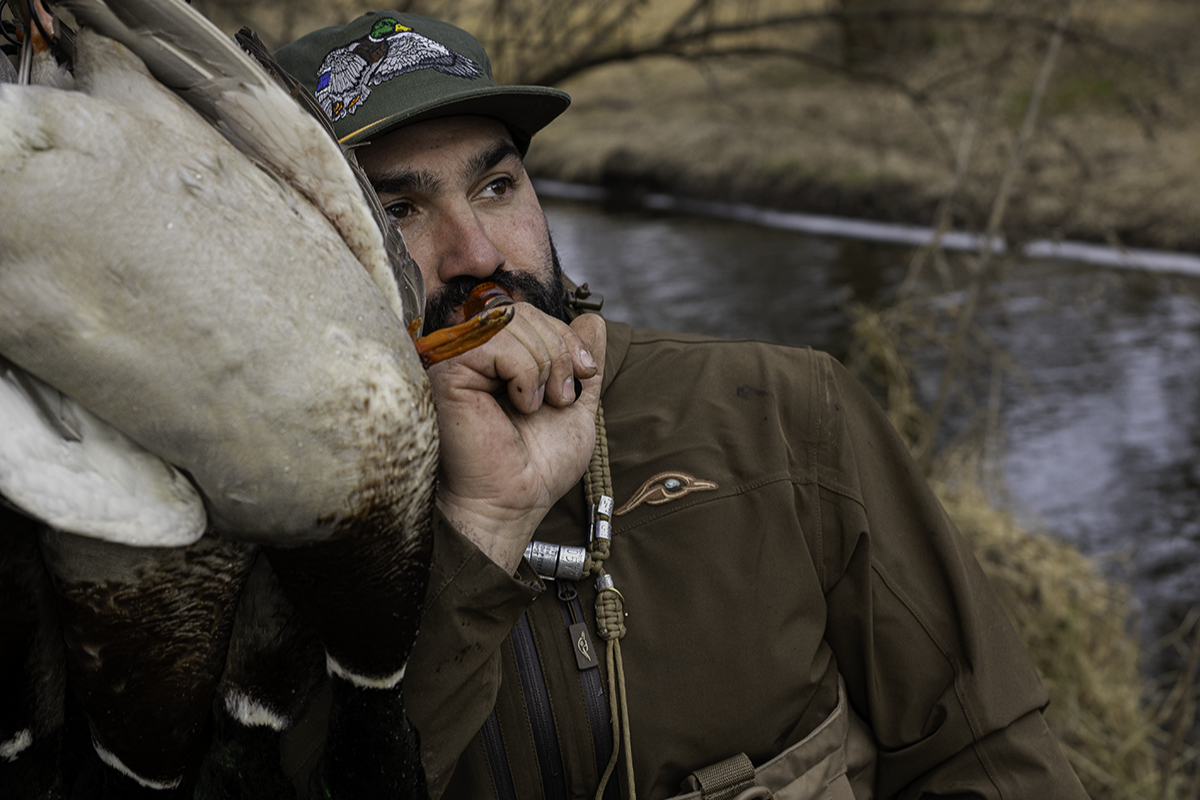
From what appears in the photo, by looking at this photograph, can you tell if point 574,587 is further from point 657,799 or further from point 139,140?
point 139,140

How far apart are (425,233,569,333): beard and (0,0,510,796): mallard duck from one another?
0.56 meters

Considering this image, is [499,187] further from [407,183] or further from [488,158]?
[407,183]

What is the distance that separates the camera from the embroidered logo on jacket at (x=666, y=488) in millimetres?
1725

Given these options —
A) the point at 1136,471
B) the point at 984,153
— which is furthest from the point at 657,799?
the point at 984,153

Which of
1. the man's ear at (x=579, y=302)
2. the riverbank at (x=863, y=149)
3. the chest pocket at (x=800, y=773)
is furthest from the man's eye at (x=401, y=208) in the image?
the riverbank at (x=863, y=149)

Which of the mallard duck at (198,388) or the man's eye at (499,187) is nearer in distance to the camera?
the mallard duck at (198,388)

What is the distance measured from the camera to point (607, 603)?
160 centimetres

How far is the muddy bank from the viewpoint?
9.95 meters

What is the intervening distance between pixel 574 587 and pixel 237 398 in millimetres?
856

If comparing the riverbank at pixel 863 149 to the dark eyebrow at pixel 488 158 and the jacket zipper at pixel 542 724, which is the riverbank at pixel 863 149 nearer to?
Result: the dark eyebrow at pixel 488 158

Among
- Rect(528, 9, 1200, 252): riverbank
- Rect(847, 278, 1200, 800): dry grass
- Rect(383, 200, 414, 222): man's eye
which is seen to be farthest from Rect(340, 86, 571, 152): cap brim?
Rect(528, 9, 1200, 252): riverbank

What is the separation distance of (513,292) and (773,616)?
77 cm

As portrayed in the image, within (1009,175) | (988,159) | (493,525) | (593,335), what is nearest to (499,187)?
(593,335)

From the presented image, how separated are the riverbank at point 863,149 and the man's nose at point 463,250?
16.8 feet
